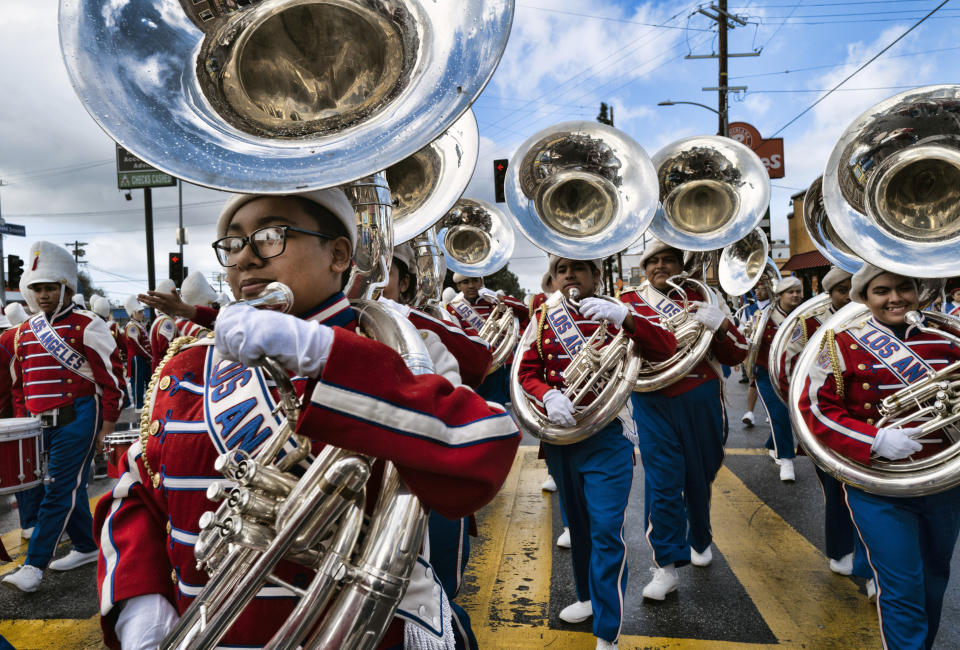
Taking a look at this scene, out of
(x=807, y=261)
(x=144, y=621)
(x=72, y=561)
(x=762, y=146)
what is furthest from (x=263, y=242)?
(x=807, y=261)

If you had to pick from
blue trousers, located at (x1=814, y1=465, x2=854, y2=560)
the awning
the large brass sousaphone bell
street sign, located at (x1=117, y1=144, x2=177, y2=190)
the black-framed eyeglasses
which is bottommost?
blue trousers, located at (x1=814, y1=465, x2=854, y2=560)

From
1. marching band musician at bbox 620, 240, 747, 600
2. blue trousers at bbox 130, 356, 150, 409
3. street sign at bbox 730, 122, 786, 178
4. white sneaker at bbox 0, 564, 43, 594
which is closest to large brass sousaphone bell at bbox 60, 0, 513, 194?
marching band musician at bbox 620, 240, 747, 600

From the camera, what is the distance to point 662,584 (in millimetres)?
3672

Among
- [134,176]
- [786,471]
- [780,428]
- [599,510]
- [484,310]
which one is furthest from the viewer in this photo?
[134,176]

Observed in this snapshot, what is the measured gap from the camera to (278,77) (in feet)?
4.66

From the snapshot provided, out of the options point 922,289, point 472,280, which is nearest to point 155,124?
point 922,289

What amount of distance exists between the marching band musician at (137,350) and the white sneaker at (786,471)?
384 inches

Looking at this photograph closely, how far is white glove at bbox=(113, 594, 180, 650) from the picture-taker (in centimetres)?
129

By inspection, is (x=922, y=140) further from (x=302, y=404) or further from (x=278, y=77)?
(x=302, y=404)

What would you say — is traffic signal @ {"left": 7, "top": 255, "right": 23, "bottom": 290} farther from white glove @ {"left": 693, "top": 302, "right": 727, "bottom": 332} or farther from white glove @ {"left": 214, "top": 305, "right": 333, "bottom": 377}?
white glove @ {"left": 214, "top": 305, "right": 333, "bottom": 377}

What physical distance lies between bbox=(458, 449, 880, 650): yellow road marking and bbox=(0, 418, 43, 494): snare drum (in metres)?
2.87

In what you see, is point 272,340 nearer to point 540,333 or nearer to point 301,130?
point 301,130

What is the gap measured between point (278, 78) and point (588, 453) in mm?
2535

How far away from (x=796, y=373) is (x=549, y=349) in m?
1.29
